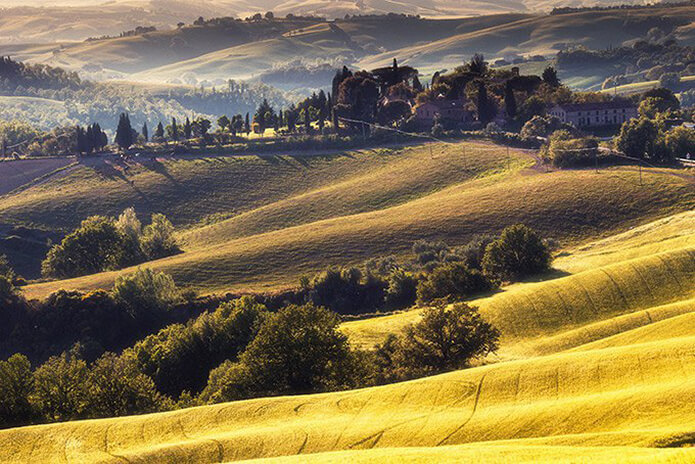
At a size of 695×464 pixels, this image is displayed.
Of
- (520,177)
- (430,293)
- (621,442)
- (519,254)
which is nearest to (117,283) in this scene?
(430,293)

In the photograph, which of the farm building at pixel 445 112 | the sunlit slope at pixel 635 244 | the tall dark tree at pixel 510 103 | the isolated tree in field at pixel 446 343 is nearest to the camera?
the isolated tree in field at pixel 446 343

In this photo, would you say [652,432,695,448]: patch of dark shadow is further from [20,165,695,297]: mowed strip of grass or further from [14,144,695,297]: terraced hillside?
[14,144,695,297]: terraced hillside

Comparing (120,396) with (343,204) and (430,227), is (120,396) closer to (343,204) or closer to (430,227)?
(430,227)

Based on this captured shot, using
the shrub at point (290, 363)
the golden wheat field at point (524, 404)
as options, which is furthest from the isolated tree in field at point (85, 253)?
the shrub at point (290, 363)

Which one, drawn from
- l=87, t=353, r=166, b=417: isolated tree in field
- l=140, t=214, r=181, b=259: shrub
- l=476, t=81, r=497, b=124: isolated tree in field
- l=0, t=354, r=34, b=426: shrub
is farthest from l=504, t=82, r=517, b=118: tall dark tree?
l=0, t=354, r=34, b=426: shrub

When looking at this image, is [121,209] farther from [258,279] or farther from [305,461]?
[305,461]

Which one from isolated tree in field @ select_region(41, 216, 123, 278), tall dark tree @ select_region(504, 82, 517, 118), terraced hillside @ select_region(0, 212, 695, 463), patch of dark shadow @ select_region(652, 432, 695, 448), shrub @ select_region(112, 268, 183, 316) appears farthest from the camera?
tall dark tree @ select_region(504, 82, 517, 118)

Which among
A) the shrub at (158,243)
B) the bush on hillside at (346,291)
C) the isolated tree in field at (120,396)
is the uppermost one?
the isolated tree in field at (120,396)

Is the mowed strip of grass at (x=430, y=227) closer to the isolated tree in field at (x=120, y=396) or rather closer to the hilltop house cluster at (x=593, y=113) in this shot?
the isolated tree in field at (x=120, y=396)
